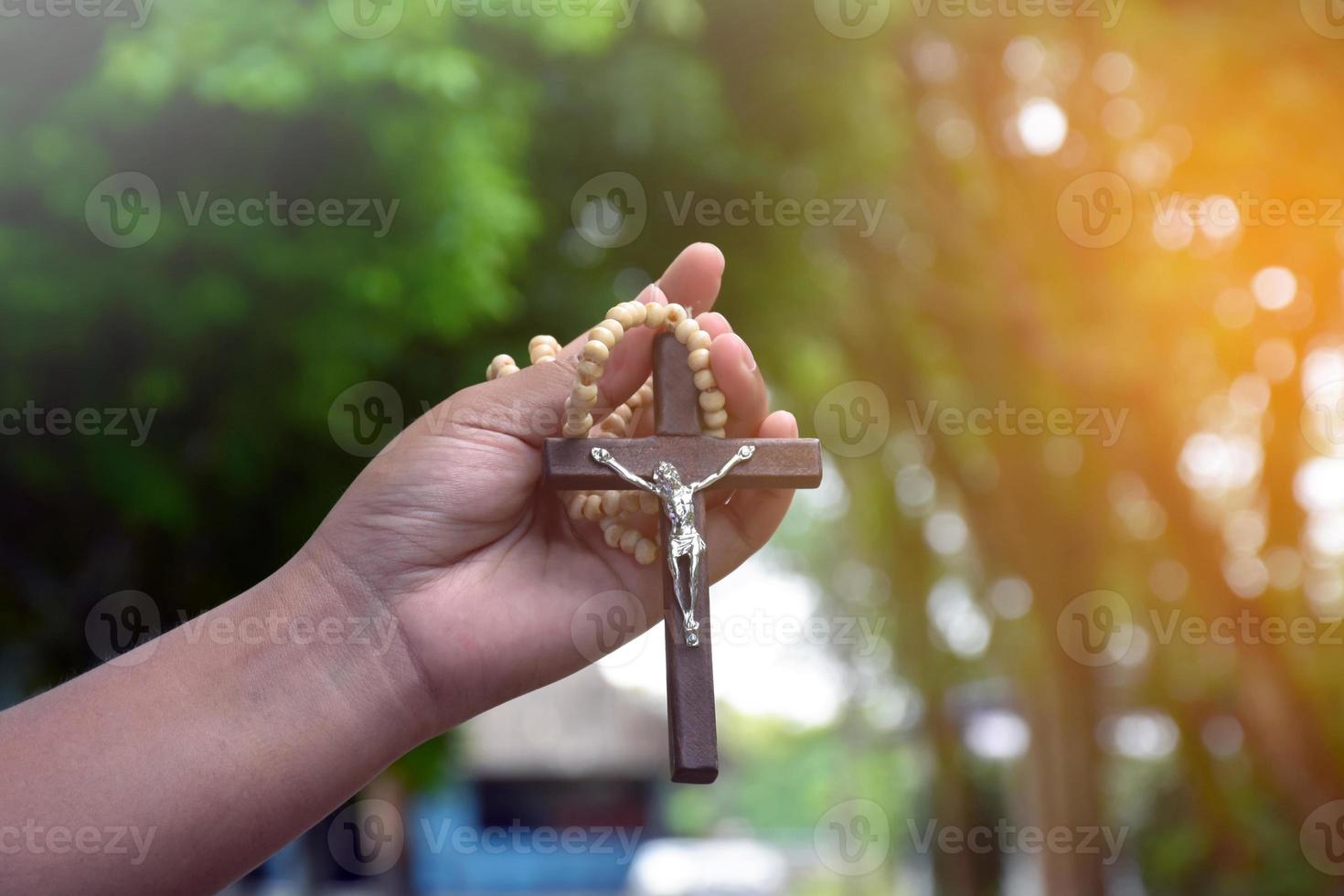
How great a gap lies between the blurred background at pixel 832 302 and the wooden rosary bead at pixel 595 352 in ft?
8.03

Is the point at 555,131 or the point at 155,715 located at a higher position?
the point at 555,131

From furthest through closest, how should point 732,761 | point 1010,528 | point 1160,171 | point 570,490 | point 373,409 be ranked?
1. point 732,761
2. point 1010,528
3. point 1160,171
4. point 373,409
5. point 570,490

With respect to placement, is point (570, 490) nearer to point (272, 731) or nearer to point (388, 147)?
point (272, 731)

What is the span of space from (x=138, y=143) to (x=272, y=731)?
9.95ft

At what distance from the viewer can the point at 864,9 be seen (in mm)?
5832

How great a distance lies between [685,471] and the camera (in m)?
1.81

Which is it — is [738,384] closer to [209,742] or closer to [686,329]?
[686,329]

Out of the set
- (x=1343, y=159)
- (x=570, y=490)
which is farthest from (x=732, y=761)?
(x=570, y=490)

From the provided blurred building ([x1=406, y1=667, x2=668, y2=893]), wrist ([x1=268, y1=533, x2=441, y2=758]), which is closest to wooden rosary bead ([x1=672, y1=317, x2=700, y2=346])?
wrist ([x1=268, y1=533, x2=441, y2=758])

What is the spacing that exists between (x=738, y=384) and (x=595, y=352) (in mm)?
260

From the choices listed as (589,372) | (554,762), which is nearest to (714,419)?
(589,372)

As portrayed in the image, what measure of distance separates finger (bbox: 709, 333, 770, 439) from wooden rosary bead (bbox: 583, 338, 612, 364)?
0.57 ft

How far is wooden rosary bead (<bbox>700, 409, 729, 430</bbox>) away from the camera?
72.7 inches

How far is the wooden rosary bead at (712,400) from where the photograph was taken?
5.99ft
